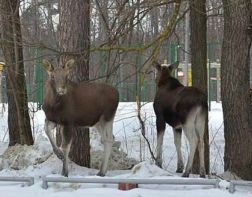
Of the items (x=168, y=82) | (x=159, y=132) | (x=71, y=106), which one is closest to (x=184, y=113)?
(x=159, y=132)

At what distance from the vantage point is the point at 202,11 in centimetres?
1107

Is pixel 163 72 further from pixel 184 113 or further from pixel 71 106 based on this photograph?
pixel 71 106

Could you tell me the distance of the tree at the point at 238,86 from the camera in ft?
31.9

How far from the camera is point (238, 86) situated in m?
9.76

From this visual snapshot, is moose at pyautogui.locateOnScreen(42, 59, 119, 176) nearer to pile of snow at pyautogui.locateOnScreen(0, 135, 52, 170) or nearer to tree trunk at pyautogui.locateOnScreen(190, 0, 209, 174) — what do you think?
pile of snow at pyautogui.locateOnScreen(0, 135, 52, 170)

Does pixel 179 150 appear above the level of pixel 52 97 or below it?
below

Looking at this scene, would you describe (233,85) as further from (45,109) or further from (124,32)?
(45,109)

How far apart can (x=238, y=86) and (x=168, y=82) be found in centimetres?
118

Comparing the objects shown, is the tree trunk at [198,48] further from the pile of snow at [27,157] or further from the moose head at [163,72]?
the pile of snow at [27,157]

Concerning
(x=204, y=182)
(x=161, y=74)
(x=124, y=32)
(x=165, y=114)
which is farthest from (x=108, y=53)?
(x=204, y=182)

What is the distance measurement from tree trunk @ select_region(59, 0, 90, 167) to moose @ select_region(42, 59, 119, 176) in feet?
3.95

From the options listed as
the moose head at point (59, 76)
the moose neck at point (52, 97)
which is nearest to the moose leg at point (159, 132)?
the moose neck at point (52, 97)

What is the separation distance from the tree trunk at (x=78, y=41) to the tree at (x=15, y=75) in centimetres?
120

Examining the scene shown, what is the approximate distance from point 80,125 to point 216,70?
20.1 m
